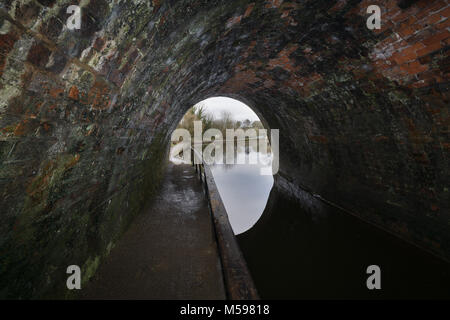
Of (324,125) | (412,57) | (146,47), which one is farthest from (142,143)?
(324,125)

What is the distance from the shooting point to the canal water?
3.15 metres

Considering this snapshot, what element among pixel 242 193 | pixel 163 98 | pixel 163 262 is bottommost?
pixel 242 193

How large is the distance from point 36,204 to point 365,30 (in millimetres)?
3895

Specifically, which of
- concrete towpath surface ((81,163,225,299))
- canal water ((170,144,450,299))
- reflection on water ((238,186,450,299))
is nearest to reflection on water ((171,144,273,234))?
canal water ((170,144,450,299))

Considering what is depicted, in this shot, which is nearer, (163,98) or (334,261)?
(163,98)

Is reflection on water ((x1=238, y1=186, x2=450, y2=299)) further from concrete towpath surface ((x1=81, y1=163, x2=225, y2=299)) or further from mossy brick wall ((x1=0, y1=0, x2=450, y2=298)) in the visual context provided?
concrete towpath surface ((x1=81, y1=163, x2=225, y2=299))

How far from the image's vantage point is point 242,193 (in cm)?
917

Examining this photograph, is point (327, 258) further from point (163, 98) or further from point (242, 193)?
point (242, 193)

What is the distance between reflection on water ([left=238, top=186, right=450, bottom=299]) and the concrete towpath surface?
1.34m

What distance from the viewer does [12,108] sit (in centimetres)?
94

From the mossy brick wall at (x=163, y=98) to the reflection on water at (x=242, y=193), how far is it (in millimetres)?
2847

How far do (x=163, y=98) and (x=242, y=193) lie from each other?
6937mm

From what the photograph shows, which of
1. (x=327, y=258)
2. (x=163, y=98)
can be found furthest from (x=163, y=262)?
(x=327, y=258)
